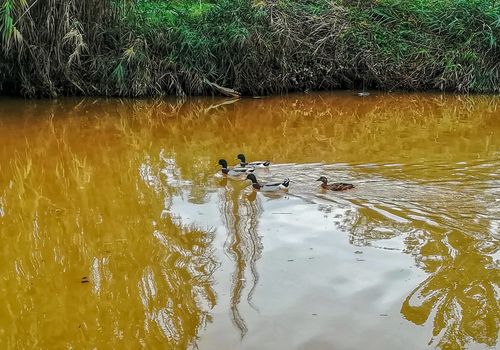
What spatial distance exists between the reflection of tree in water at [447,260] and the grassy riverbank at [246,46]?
907 centimetres

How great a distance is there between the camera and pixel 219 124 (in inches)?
436

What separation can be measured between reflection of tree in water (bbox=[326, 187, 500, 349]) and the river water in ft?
0.04

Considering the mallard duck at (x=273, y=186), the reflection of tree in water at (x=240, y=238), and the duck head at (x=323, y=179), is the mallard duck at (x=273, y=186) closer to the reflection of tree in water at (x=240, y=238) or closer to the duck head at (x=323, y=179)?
the reflection of tree in water at (x=240, y=238)

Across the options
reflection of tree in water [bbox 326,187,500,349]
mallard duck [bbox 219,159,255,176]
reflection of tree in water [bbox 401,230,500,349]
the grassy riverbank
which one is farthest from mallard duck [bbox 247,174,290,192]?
the grassy riverbank

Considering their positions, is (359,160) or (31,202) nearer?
(31,202)

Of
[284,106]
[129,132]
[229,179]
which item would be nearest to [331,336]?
[229,179]

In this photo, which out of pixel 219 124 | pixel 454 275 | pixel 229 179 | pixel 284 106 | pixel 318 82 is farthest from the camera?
pixel 318 82

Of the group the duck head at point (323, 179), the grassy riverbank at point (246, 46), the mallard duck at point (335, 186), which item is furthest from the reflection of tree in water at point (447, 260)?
the grassy riverbank at point (246, 46)

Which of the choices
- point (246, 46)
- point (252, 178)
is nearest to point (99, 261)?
point (252, 178)

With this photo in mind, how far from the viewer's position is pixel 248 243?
5.05 meters

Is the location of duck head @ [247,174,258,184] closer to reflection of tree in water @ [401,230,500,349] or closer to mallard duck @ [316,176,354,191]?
mallard duck @ [316,176,354,191]

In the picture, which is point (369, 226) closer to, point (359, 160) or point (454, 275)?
point (454, 275)

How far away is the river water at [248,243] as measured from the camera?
12.2 feet

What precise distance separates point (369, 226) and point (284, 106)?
8302 millimetres
